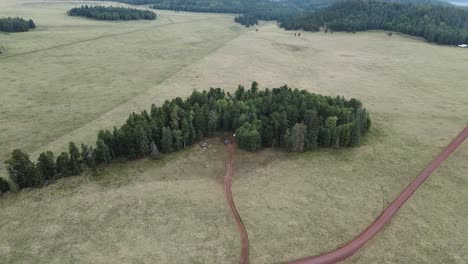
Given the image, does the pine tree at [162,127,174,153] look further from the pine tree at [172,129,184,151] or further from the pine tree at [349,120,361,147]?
the pine tree at [349,120,361,147]

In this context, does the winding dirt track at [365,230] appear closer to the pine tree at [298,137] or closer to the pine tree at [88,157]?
the pine tree at [298,137]

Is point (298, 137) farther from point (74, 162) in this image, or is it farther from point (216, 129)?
point (74, 162)

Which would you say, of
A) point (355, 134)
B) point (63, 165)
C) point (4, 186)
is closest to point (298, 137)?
Answer: point (355, 134)

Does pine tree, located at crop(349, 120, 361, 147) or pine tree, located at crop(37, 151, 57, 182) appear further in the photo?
pine tree, located at crop(349, 120, 361, 147)

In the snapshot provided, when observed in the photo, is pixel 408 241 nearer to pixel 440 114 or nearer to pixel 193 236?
pixel 193 236

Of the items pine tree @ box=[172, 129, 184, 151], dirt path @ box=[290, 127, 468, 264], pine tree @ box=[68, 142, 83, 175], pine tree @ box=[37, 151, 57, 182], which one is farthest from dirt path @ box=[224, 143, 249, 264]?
pine tree @ box=[37, 151, 57, 182]

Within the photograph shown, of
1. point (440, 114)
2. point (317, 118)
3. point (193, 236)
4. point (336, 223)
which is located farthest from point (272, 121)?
point (440, 114)
